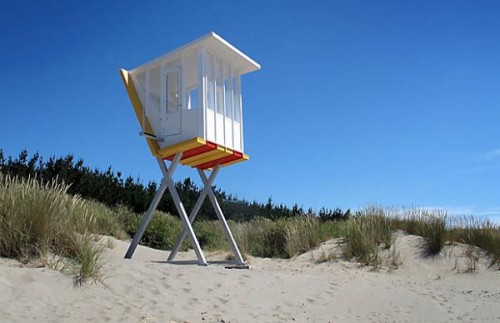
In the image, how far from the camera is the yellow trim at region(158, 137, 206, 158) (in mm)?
7586

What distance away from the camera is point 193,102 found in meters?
8.91

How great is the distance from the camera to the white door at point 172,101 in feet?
26.6

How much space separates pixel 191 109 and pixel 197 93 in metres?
0.35

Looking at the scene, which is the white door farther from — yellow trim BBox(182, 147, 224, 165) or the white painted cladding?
yellow trim BBox(182, 147, 224, 165)

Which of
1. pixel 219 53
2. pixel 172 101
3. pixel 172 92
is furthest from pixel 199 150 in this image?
pixel 219 53

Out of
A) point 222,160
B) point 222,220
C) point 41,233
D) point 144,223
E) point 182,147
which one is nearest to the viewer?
point 41,233

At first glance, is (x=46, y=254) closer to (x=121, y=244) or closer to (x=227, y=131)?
(x=227, y=131)

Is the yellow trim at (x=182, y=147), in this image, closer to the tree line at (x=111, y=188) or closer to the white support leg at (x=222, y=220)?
the white support leg at (x=222, y=220)

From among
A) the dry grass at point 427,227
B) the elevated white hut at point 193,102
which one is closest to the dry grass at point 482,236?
the dry grass at point 427,227

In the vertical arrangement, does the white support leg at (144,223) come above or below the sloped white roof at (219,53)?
below

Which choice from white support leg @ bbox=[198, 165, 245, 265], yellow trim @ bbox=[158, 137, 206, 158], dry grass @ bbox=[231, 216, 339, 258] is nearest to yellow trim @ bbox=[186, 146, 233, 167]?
white support leg @ bbox=[198, 165, 245, 265]

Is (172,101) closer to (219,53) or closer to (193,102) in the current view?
(193,102)

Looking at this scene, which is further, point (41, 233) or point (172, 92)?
point (172, 92)

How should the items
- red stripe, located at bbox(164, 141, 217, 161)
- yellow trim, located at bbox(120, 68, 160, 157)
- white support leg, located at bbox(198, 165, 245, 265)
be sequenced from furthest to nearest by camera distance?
white support leg, located at bbox(198, 165, 245, 265) → yellow trim, located at bbox(120, 68, 160, 157) → red stripe, located at bbox(164, 141, 217, 161)
